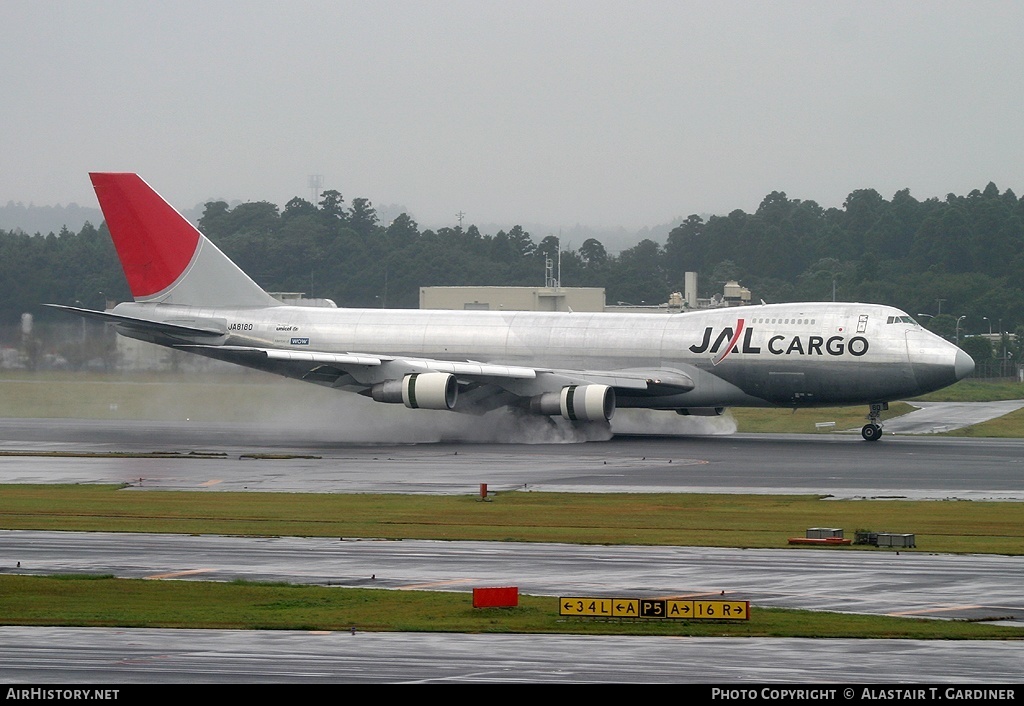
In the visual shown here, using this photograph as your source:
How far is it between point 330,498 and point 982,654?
68.5ft

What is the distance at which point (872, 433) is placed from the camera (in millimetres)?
51688

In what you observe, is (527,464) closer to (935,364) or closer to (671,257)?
(935,364)

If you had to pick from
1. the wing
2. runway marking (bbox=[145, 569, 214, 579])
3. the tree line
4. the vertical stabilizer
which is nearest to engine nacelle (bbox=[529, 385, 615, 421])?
the wing

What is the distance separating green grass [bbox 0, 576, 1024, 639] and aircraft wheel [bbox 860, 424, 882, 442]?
33.5 metres

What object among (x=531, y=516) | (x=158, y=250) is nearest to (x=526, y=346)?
(x=158, y=250)

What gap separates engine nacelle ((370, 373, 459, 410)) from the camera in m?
51.4

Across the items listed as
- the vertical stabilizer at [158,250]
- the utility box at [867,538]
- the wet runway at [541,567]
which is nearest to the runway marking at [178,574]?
the wet runway at [541,567]

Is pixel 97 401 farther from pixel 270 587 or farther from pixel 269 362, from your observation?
pixel 270 587

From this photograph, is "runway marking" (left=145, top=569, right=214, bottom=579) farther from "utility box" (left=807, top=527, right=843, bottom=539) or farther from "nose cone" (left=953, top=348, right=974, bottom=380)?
"nose cone" (left=953, top=348, right=974, bottom=380)

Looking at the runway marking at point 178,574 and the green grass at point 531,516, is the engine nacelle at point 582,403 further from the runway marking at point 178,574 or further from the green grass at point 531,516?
the runway marking at point 178,574

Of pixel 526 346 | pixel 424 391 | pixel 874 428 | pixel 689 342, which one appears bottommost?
pixel 874 428

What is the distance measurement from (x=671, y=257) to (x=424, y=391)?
145 metres

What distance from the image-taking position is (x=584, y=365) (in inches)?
2160
